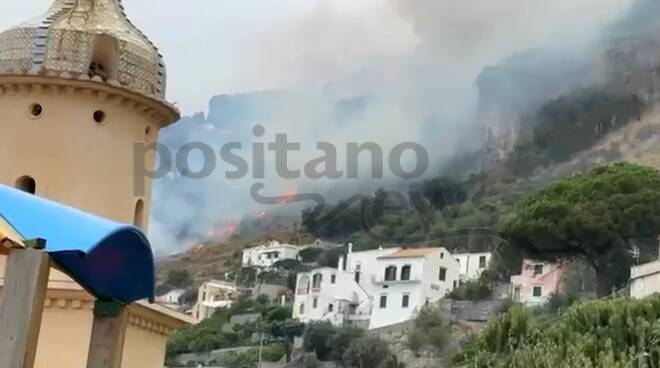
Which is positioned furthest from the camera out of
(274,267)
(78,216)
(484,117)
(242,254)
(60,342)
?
(484,117)

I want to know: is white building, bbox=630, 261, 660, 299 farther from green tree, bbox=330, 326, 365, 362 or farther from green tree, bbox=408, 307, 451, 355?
green tree, bbox=330, 326, 365, 362

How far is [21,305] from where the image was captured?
5102 mm

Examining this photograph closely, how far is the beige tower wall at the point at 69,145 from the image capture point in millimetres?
11180

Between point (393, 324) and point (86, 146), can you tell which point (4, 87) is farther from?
point (393, 324)

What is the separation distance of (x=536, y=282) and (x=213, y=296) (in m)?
32.6

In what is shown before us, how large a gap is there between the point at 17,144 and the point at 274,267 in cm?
7937

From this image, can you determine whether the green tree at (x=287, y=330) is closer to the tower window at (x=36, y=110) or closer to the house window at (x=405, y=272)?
the house window at (x=405, y=272)

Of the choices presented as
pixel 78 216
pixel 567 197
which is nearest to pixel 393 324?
pixel 567 197

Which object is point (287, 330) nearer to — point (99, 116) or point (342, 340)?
point (342, 340)

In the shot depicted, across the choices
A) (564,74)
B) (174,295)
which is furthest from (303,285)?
(564,74)

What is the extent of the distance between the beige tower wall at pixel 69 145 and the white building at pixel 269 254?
80022 mm

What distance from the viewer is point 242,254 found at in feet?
336

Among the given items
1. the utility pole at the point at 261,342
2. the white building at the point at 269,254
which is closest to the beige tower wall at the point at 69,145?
the utility pole at the point at 261,342

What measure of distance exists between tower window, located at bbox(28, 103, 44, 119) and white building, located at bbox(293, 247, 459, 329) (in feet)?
197
